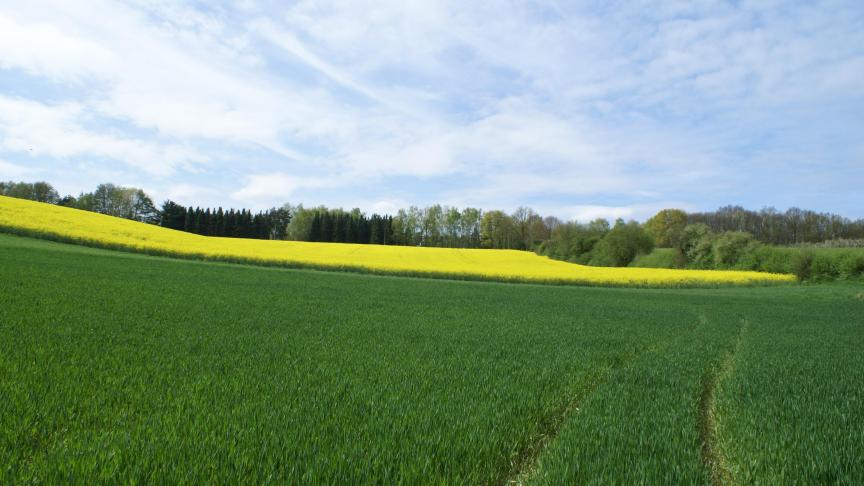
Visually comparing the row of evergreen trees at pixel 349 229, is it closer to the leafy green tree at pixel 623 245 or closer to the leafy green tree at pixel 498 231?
the leafy green tree at pixel 498 231

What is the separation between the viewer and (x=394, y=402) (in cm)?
515

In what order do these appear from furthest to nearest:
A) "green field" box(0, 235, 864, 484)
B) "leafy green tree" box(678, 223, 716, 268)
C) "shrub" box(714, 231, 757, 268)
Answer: "leafy green tree" box(678, 223, 716, 268) → "shrub" box(714, 231, 757, 268) → "green field" box(0, 235, 864, 484)

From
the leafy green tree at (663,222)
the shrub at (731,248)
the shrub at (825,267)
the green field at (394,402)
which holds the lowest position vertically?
the green field at (394,402)

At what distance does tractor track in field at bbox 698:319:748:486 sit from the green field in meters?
0.03

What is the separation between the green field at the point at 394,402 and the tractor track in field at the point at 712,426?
0.09 feet

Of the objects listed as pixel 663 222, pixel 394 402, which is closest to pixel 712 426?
pixel 394 402

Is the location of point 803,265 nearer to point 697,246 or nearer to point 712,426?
point 697,246

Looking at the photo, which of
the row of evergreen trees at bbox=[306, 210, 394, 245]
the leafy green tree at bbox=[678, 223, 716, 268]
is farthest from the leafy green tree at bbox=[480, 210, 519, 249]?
the leafy green tree at bbox=[678, 223, 716, 268]

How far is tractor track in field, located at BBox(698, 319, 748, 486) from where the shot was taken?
4.12 metres

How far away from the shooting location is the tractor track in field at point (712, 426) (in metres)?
4.12

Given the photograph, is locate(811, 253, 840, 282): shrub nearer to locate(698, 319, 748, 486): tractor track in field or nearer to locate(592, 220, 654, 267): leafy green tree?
locate(592, 220, 654, 267): leafy green tree

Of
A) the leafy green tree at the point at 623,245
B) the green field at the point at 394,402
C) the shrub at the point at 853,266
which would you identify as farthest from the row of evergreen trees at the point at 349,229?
the green field at the point at 394,402

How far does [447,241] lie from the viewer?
11425cm

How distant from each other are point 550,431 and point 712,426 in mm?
2108
